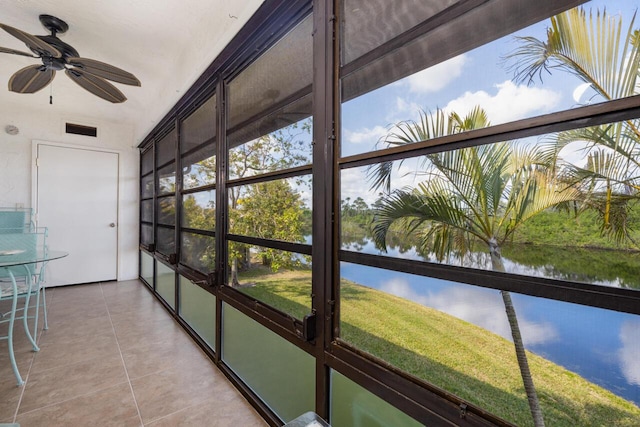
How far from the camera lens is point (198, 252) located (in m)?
2.79

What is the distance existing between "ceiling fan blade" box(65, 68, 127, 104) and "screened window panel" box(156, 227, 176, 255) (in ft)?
5.07

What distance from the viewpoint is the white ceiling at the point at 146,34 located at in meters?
2.13

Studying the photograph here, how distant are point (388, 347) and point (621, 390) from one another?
2.12ft

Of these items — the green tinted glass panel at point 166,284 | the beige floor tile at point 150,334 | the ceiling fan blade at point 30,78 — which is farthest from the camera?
the green tinted glass panel at point 166,284

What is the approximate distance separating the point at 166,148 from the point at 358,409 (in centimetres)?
385

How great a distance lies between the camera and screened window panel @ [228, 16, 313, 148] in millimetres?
1541

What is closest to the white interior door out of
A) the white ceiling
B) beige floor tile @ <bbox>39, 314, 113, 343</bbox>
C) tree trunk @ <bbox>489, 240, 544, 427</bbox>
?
the white ceiling

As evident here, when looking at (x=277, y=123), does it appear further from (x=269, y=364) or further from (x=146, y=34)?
(x=146, y=34)

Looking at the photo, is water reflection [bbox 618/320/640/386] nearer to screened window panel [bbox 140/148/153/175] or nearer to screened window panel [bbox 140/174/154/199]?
screened window panel [bbox 140/174/154/199]

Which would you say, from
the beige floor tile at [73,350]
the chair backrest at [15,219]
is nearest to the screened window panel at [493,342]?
the beige floor tile at [73,350]

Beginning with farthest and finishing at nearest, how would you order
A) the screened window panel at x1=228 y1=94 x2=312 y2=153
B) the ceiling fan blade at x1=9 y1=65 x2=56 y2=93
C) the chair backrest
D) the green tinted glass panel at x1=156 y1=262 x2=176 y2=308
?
1. the chair backrest
2. the green tinted glass panel at x1=156 y1=262 x2=176 y2=308
3. the ceiling fan blade at x1=9 y1=65 x2=56 y2=93
4. the screened window panel at x1=228 y1=94 x2=312 y2=153

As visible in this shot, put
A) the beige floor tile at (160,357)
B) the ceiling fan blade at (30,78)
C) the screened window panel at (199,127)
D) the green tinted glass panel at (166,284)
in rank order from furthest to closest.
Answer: the green tinted glass panel at (166,284)
the screened window panel at (199,127)
the ceiling fan blade at (30,78)
the beige floor tile at (160,357)

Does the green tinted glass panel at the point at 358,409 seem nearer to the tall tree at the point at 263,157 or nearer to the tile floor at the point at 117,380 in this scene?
the tile floor at the point at 117,380

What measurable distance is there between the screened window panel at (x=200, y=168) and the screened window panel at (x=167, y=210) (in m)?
0.52
